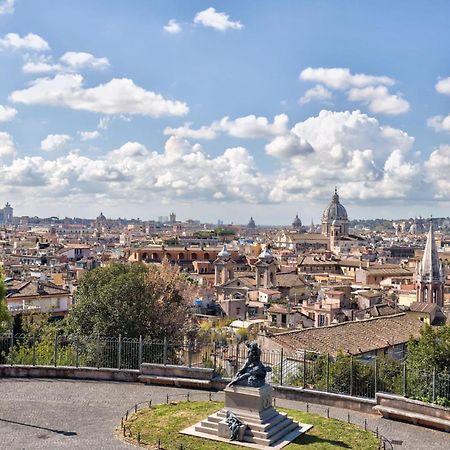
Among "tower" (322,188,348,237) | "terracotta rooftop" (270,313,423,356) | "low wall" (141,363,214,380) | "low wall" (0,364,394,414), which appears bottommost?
"terracotta rooftop" (270,313,423,356)

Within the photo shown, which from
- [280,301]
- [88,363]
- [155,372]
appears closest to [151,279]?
[88,363]

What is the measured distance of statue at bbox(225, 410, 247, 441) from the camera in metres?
13.6

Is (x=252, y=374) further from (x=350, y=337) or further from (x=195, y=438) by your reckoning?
(x=350, y=337)

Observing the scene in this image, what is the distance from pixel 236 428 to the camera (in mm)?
13664

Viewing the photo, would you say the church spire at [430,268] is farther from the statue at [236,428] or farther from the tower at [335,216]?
the tower at [335,216]

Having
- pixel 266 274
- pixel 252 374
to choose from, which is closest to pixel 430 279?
pixel 266 274

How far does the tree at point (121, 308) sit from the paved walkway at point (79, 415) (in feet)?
22.3

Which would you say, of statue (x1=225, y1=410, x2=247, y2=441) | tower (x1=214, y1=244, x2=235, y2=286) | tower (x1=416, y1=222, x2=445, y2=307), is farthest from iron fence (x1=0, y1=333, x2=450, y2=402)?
tower (x1=214, y1=244, x2=235, y2=286)

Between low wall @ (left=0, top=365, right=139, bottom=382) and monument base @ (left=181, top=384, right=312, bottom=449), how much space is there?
4852mm

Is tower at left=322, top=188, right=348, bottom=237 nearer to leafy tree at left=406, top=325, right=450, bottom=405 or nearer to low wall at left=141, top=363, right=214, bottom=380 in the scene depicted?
leafy tree at left=406, top=325, right=450, bottom=405

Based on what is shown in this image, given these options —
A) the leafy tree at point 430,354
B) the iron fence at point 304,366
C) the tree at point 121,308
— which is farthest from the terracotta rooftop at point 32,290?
the leafy tree at point 430,354

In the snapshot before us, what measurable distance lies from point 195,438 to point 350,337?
19123 millimetres

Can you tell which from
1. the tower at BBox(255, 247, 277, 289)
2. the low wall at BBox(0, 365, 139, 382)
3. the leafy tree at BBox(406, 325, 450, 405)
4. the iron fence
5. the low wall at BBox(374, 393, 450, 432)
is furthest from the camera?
the tower at BBox(255, 247, 277, 289)

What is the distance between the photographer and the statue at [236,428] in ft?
44.7
